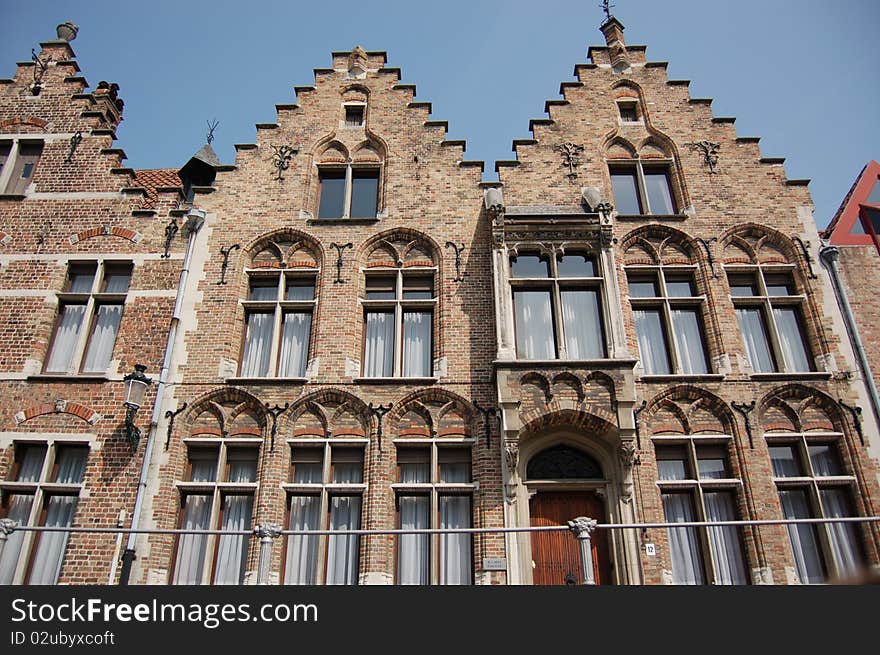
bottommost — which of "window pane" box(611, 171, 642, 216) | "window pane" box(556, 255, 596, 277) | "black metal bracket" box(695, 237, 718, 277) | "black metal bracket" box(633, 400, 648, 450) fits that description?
"black metal bracket" box(633, 400, 648, 450)

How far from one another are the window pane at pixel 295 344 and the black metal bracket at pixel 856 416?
30.9 ft

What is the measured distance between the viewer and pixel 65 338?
40.6ft

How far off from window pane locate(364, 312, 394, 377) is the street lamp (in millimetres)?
3714

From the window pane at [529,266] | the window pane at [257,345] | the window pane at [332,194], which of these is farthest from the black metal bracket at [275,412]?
the window pane at [529,266]

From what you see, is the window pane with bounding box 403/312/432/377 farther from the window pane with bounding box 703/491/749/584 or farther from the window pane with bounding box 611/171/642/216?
the window pane with bounding box 703/491/749/584

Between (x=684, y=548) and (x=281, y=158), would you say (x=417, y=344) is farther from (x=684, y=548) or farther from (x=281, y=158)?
(x=684, y=548)

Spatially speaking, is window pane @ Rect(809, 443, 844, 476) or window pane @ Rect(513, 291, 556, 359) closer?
window pane @ Rect(809, 443, 844, 476)

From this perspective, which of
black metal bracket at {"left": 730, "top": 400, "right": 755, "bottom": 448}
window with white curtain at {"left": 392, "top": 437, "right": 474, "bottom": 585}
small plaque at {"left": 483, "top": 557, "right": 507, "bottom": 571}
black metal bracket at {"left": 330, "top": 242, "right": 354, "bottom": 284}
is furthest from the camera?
black metal bracket at {"left": 330, "top": 242, "right": 354, "bottom": 284}

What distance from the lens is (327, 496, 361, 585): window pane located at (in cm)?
1033

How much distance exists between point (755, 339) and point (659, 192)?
12.0 feet

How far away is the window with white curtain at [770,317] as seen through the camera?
39.3 feet

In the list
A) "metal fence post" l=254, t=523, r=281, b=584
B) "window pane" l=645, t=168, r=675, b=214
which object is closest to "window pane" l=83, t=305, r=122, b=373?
"metal fence post" l=254, t=523, r=281, b=584

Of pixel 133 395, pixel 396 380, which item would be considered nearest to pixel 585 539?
pixel 396 380

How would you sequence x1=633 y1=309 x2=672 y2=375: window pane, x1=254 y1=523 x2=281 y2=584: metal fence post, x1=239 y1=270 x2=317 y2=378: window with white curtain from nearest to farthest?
x1=254 y1=523 x2=281 y2=584: metal fence post
x1=633 y1=309 x2=672 y2=375: window pane
x1=239 y1=270 x2=317 y2=378: window with white curtain
